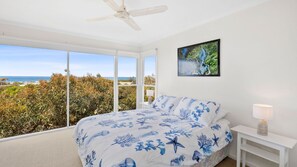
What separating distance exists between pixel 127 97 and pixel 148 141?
3.18 meters

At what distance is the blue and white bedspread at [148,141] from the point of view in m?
1.34

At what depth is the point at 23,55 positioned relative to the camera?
10.5 feet

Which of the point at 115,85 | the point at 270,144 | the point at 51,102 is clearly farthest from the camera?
the point at 115,85

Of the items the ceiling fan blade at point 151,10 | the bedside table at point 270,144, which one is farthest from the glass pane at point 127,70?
the bedside table at point 270,144

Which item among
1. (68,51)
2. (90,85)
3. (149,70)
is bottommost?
(90,85)

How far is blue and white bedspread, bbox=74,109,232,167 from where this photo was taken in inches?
52.9

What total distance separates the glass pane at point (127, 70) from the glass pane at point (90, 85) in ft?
0.84

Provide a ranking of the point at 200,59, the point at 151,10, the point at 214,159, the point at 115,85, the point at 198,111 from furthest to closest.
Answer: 1. the point at 115,85
2. the point at 200,59
3. the point at 198,111
4. the point at 214,159
5. the point at 151,10

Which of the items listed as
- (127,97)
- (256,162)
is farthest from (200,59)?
(127,97)

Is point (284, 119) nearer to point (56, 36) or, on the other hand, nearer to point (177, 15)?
point (177, 15)

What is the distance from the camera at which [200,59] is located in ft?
9.32

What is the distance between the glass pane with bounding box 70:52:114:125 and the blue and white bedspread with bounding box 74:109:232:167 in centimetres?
192

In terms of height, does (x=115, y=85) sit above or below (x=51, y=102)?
above

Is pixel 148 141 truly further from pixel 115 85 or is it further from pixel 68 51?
pixel 68 51
